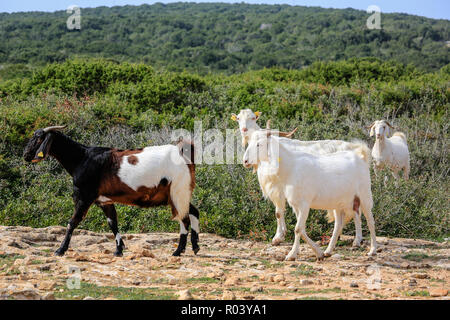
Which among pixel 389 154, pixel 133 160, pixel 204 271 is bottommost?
pixel 204 271

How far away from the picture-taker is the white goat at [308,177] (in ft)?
26.2

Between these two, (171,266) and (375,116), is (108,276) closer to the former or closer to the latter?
(171,266)

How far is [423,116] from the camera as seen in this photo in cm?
1897

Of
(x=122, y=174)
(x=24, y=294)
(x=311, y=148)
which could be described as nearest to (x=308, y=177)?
(x=311, y=148)

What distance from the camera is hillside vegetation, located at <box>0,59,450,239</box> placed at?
10758 mm

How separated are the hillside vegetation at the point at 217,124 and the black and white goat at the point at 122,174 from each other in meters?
2.54

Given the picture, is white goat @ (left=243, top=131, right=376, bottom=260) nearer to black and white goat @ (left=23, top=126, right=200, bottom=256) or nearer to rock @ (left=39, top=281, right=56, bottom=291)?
black and white goat @ (left=23, top=126, right=200, bottom=256)

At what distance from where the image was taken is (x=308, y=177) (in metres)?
8.06

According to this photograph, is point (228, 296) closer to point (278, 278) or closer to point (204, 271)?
point (278, 278)

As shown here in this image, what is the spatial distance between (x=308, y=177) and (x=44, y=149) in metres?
3.84

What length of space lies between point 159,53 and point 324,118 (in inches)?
1464

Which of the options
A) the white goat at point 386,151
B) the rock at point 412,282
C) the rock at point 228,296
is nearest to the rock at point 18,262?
the rock at point 228,296

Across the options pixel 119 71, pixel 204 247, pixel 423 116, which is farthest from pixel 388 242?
pixel 119 71

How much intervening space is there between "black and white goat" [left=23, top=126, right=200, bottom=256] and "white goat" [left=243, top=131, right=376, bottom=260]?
1030 millimetres
